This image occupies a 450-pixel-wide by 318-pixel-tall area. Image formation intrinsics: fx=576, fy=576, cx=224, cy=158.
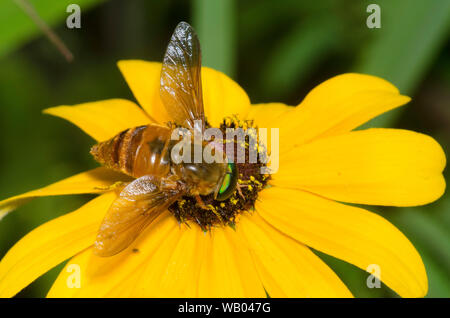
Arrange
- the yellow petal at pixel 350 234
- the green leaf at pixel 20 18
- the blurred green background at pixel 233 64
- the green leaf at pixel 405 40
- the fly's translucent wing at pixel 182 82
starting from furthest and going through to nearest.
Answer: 1. the green leaf at pixel 405 40
2. the blurred green background at pixel 233 64
3. the green leaf at pixel 20 18
4. the fly's translucent wing at pixel 182 82
5. the yellow petal at pixel 350 234

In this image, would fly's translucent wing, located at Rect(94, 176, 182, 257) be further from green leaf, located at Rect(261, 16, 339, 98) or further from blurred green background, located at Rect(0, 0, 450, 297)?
green leaf, located at Rect(261, 16, 339, 98)

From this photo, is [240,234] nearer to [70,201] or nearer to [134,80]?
[134,80]

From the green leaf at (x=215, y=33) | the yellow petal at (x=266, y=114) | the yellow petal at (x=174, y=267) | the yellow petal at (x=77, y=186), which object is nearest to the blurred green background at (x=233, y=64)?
the green leaf at (x=215, y=33)

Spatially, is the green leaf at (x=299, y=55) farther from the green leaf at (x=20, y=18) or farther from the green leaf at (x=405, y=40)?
the green leaf at (x=20, y=18)

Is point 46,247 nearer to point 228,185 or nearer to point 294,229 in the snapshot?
point 228,185

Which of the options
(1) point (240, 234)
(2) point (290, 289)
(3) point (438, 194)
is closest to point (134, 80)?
(1) point (240, 234)

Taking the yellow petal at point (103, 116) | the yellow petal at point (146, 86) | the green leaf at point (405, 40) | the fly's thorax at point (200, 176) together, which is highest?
the green leaf at point (405, 40)

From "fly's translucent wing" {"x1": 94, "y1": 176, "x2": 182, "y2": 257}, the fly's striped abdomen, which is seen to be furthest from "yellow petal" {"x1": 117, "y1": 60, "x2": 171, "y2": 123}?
"fly's translucent wing" {"x1": 94, "y1": 176, "x2": 182, "y2": 257}
